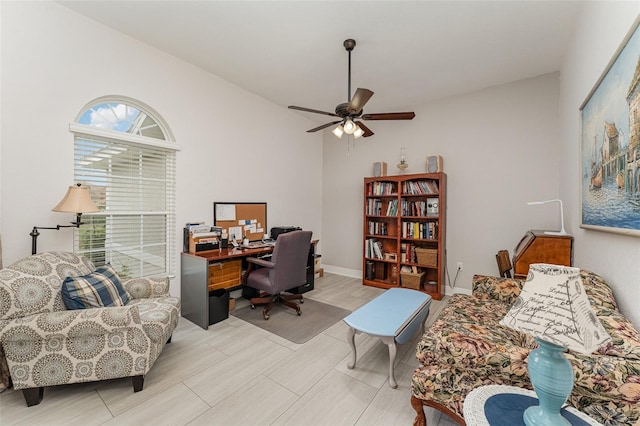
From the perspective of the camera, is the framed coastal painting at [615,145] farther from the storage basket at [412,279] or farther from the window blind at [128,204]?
the window blind at [128,204]

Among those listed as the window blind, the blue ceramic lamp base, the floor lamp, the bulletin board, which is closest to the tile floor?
the blue ceramic lamp base

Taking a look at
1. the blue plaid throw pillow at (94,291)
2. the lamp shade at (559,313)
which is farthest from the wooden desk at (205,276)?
the lamp shade at (559,313)

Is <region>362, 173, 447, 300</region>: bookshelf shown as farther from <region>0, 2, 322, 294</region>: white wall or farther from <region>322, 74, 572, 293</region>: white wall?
<region>0, 2, 322, 294</region>: white wall

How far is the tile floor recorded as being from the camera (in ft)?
5.05

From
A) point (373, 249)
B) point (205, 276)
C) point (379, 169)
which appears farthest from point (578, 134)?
point (205, 276)

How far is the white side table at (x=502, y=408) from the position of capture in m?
0.97

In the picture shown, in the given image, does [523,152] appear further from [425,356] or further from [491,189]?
[425,356]

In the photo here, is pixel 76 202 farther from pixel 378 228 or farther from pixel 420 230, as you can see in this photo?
pixel 420 230

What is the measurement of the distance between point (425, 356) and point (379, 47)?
9.11ft

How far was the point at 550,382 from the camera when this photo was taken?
35.3 inches

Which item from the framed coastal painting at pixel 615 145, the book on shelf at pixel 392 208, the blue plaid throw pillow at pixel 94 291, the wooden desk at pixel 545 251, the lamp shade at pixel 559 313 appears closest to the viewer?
the lamp shade at pixel 559 313

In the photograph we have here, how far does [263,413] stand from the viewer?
1.59 metres

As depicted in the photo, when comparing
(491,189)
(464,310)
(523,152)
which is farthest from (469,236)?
(464,310)

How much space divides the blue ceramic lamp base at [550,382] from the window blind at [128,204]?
3217mm
